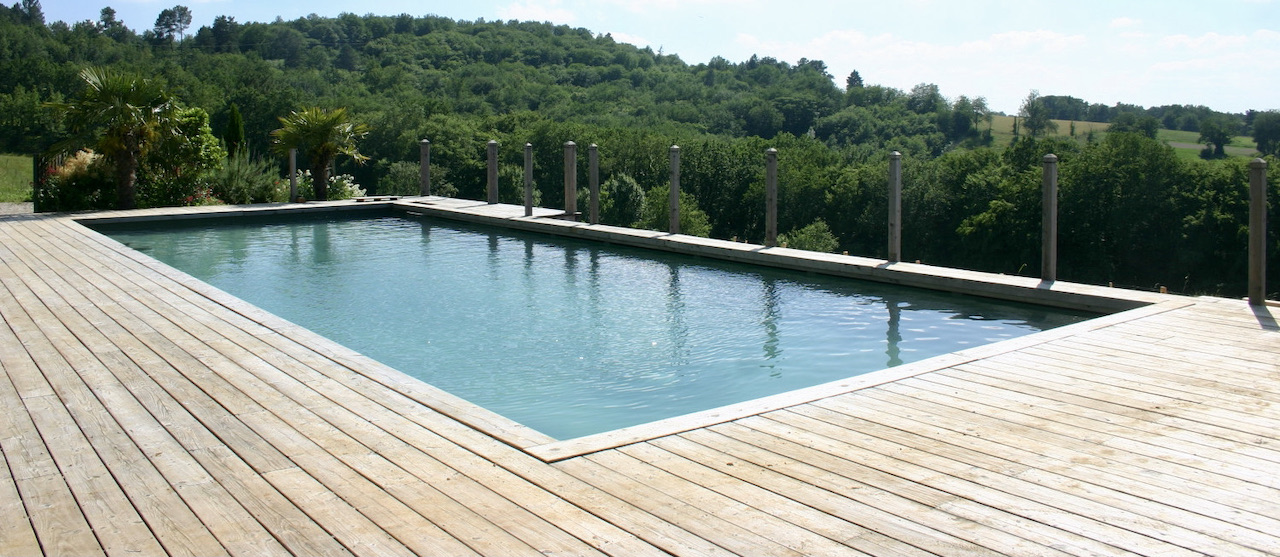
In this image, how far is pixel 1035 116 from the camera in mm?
78000

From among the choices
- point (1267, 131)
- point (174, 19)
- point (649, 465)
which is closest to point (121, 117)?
point (649, 465)

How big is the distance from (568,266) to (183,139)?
5923mm

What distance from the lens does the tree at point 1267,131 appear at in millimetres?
47688

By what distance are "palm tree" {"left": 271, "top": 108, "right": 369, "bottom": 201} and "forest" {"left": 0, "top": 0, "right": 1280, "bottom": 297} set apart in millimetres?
263

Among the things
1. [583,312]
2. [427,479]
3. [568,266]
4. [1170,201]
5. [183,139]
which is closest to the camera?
[427,479]

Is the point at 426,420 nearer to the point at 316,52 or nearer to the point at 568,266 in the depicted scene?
the point at 568,266

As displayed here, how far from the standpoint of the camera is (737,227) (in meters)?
48.2

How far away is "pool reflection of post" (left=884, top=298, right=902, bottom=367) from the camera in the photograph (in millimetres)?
4926

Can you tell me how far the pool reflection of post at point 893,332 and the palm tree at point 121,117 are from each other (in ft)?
27.6

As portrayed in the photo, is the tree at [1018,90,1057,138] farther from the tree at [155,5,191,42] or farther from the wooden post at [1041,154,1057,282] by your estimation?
the wooden post at [1041,154,1057,282]

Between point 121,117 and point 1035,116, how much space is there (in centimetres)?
7785

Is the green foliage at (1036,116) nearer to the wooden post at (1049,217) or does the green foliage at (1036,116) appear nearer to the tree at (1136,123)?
the tree at (1136,123)

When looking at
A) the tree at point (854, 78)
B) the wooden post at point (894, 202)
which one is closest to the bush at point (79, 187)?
the wooden post at point (894, 202)

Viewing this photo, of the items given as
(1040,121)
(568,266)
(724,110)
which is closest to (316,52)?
(724,110)
